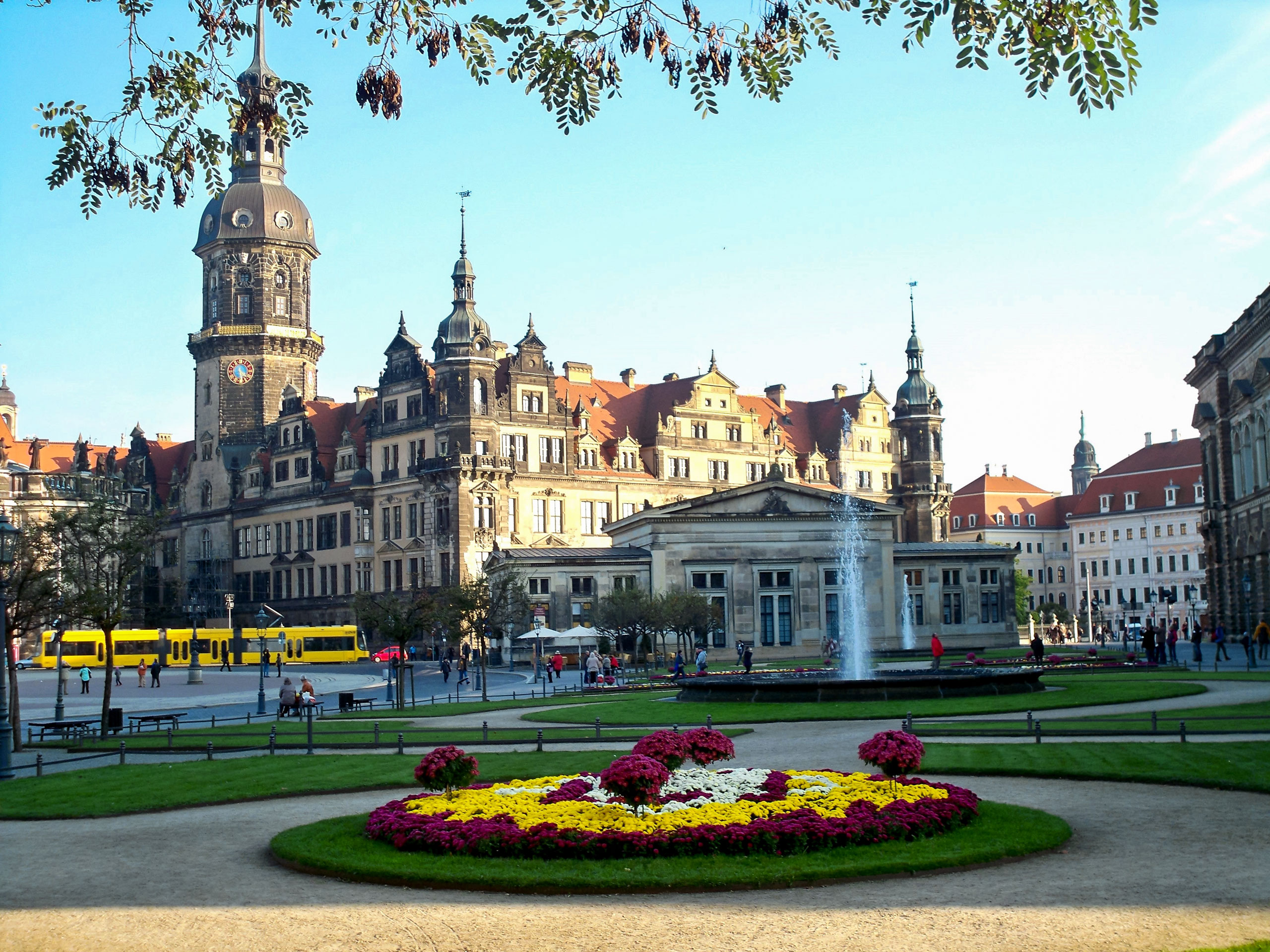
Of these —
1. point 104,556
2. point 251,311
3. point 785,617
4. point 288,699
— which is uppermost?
point 251,311

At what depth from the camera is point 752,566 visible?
87.2m

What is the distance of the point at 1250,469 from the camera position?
256 ft

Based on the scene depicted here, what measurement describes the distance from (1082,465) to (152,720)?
167880 millimetres

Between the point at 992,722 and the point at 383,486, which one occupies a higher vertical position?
the point at 383,486

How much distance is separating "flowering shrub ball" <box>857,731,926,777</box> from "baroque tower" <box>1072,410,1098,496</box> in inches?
7043

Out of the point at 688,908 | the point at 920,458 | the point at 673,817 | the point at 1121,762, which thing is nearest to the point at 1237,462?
the point at 920,458

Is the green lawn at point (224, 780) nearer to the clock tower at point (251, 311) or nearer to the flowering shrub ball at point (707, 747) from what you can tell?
the flowering shrub ball at point (707, 747)

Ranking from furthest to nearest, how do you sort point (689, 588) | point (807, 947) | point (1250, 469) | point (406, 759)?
point (689, 588) → point (1250, 469) → point (406, 759) → point (807, 947)

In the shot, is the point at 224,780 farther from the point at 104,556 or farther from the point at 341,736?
the point at 104,556

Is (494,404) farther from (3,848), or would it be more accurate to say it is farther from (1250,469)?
(3,848)

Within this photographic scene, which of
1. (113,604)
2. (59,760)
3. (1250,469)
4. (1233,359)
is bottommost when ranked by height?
(59,760)

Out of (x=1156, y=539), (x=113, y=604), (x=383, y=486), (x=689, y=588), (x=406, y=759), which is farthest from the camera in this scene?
(x=1156, y=539)

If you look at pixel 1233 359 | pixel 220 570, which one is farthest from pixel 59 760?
pixel 220 570

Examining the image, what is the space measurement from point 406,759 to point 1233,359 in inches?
2650
